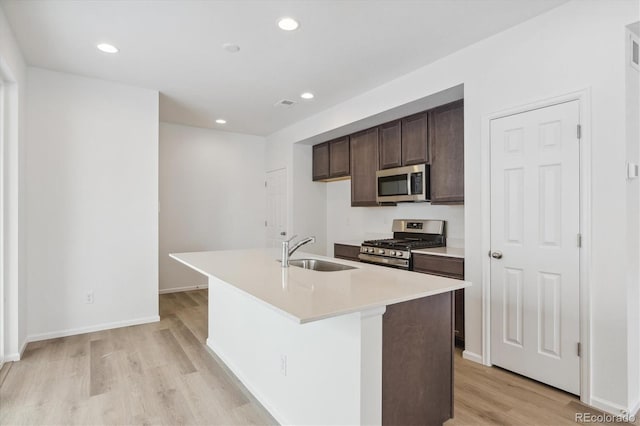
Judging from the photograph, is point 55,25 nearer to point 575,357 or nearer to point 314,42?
point 314,42

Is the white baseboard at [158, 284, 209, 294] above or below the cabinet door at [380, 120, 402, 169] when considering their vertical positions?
below

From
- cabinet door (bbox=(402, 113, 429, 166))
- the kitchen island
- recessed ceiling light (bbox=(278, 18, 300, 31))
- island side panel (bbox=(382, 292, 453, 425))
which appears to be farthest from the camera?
cabinet door (bbox=(402, 113, 429, 166))

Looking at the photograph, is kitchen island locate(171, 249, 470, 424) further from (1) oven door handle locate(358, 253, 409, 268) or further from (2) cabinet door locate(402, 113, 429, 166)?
(2) cabinet door locate(402, 113, 429, 166)

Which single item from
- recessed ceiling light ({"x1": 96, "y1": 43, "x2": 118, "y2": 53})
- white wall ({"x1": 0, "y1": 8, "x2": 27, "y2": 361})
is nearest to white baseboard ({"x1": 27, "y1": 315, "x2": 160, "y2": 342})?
white wall ({"x1": 0, "y1": 8, "x2": 27, "y2": 361})

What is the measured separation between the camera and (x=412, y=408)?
1.73m

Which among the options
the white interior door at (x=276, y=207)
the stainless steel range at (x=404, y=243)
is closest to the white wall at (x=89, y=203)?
the white interior door at (x=276, y=207)

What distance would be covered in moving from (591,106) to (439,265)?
1628mm

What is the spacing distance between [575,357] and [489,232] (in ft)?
3.16

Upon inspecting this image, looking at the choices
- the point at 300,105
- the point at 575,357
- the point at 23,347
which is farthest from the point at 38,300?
the point at 575,357

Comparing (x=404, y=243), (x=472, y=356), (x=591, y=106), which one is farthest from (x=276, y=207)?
(x=591, y=106)

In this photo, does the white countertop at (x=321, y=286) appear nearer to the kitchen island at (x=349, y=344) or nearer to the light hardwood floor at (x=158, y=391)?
the kitchen island at (x=349, y=344)

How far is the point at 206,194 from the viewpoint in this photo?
5.57 metres

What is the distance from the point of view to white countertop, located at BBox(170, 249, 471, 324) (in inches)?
53.5

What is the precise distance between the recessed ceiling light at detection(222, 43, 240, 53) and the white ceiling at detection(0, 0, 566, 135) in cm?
5
